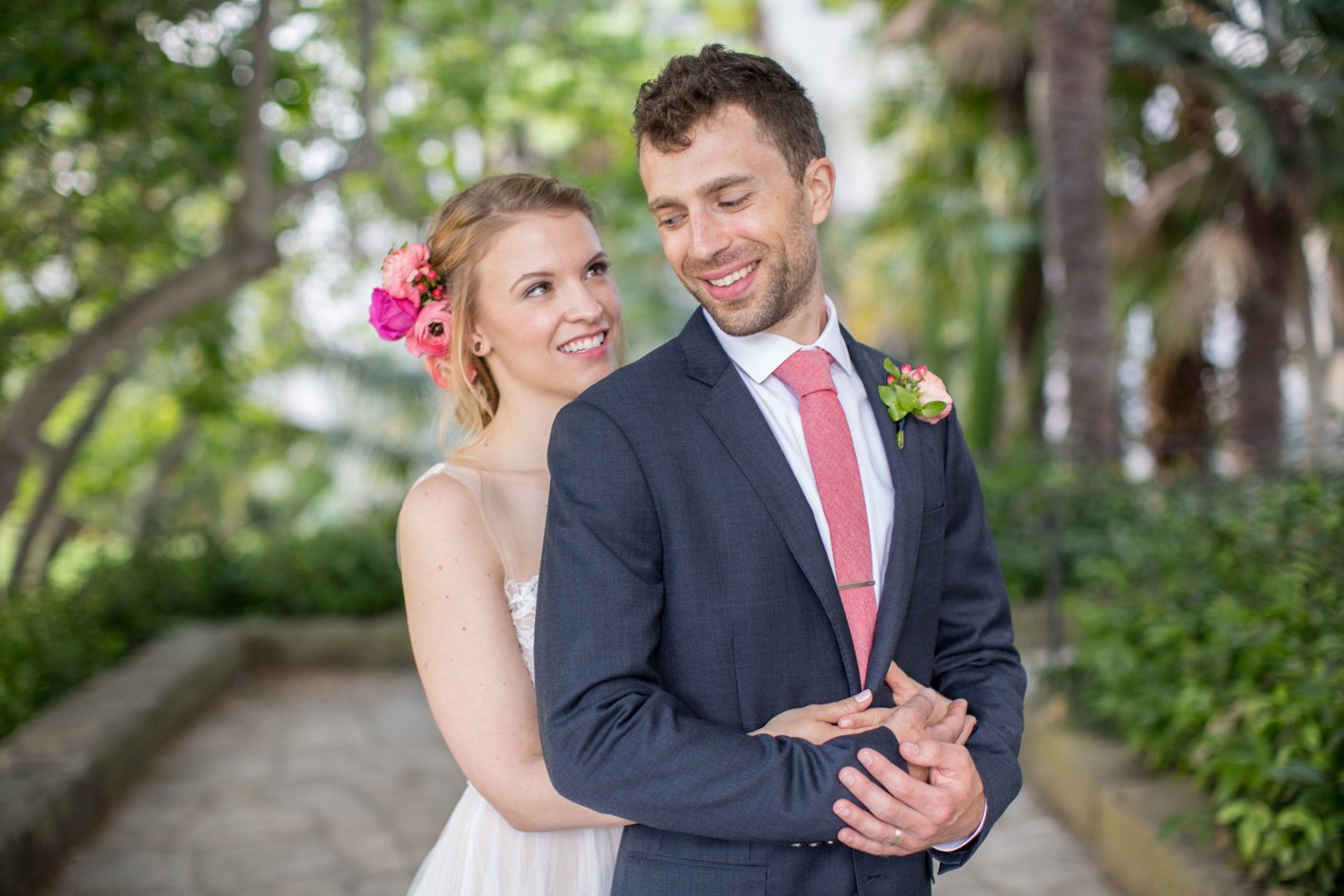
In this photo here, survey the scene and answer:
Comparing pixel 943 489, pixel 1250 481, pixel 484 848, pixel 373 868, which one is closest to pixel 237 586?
pixel 373 868

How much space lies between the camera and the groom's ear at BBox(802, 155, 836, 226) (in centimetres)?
193

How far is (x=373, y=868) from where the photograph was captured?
4883mm

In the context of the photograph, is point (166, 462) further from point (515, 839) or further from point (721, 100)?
point (721, 100)

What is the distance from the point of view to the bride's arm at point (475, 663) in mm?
2047

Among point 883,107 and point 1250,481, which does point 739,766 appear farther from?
point 883,107

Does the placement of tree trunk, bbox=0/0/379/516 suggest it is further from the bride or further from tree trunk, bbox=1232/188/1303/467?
tree trunk, bbox=1232/188/1303/467

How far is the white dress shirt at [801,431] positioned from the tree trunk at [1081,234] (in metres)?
7.66

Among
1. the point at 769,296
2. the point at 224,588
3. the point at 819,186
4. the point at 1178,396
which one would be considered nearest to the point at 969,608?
the point at 769,296

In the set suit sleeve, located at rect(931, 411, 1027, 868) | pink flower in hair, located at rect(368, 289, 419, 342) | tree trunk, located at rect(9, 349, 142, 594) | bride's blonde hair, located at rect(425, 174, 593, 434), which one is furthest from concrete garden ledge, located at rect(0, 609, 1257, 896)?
pink flower in hair, located at rect(368, 289, 419, 342)

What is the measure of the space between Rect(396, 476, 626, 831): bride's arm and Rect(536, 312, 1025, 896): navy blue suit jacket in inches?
10.2

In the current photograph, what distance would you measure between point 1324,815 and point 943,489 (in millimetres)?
1914

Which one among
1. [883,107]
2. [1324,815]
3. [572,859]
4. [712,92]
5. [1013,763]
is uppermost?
[883,107]

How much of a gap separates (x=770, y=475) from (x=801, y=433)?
0.47ft

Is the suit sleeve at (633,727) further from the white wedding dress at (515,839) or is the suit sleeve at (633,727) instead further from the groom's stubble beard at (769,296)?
the white wedding dress at (515,839)
